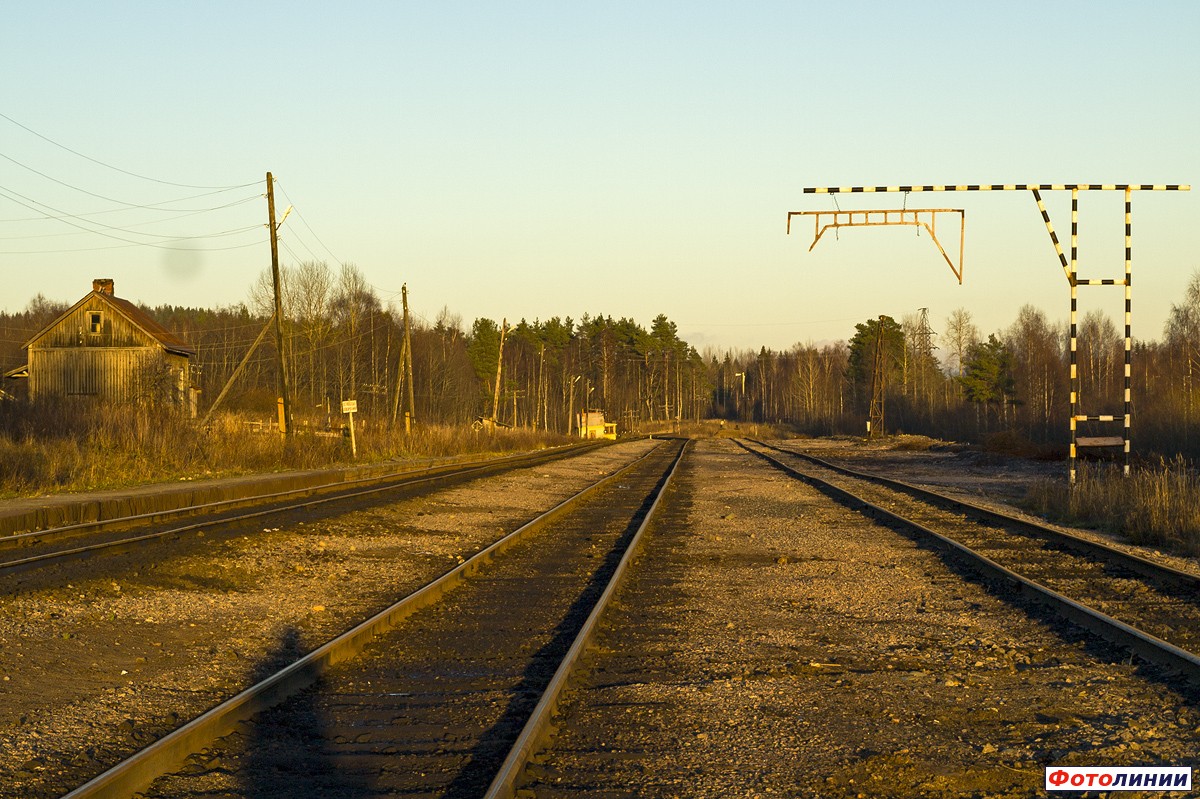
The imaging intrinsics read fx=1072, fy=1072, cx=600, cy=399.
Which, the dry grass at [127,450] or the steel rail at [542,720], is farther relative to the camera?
the dry grass at [127,450]

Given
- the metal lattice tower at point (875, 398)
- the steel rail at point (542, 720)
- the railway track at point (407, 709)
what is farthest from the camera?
the metal lattice tower at point (875, 398)

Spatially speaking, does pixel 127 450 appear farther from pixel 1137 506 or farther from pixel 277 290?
pixel 1137 506

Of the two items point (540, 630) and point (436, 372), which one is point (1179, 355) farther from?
point (540, 630)

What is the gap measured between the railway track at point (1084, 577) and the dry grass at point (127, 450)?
19047 millimetres

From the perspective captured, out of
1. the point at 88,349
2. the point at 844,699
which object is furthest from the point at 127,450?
the point at 88,349

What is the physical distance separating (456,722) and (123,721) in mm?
2044

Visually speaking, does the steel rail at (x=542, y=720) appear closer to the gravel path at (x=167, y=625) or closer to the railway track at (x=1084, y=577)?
the gravel path at (x=167, y=625)

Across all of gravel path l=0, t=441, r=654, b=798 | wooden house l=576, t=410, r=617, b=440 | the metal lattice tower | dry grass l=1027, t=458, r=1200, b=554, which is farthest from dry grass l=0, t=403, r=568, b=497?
wooden house l=576, t=410, r=617, b=440

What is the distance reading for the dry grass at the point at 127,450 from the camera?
1012 inches

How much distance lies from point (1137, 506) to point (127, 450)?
25788 mm

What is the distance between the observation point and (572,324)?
195500mm

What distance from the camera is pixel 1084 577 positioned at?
11.7 m

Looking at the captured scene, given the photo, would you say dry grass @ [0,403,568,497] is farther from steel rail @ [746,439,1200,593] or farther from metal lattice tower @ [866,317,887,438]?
metal lattice tower @ [866,317,887,438]

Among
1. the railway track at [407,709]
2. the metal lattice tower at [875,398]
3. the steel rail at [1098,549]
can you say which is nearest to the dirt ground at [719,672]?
the railway track at [407,709]
